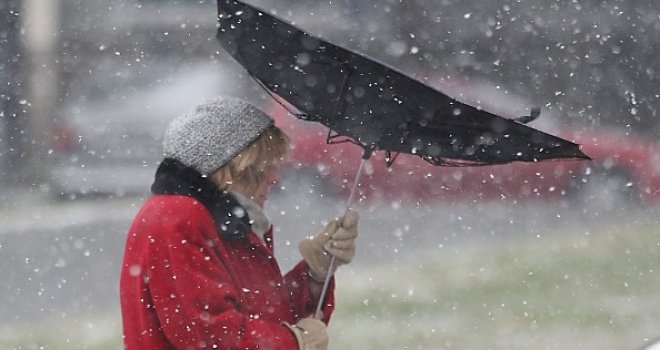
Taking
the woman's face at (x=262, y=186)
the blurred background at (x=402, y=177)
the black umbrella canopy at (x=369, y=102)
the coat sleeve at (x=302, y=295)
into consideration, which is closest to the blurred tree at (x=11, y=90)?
the blurred background at (x=402, y=177)

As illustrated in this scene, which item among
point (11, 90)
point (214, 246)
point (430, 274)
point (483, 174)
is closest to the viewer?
point (214, 246)

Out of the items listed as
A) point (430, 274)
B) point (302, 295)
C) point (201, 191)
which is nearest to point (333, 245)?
point (302, 295)

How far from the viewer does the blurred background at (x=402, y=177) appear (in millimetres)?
7445

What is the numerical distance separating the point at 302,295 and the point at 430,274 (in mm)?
5273

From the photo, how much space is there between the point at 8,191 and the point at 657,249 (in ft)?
24.2

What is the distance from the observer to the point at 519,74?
18.9m

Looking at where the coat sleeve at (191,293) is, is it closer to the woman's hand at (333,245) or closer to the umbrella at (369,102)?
the woman's hand at (333,245)

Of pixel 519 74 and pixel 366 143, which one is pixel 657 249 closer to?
pixel 366 143

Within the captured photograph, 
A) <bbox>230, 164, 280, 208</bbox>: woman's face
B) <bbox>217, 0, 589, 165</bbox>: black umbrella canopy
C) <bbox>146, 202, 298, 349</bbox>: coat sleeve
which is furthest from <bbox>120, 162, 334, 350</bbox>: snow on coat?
<bbox>217, 0, 589, 165</bbox>: black umbrella canopy

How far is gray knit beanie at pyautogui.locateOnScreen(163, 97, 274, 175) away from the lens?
3.05m

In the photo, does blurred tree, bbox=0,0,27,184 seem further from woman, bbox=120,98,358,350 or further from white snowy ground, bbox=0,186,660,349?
woman, bbox=120,98,358,350

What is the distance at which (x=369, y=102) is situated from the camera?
3197mm

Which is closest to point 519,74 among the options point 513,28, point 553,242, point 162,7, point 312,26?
point 513,28

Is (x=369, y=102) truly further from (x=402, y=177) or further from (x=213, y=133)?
(x=402, y=177)
